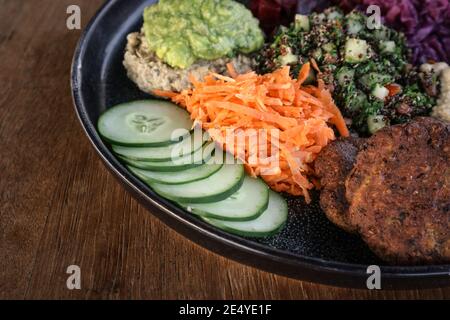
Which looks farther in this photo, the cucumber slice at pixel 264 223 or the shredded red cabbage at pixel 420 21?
the shredded red cabbage at pixel 420 21

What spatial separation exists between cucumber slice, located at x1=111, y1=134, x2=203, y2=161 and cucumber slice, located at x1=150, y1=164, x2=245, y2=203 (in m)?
0.27

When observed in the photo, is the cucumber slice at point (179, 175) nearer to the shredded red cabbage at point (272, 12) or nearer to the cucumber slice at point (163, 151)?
the cucumber slice at point (163, 151)

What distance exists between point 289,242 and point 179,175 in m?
0.90

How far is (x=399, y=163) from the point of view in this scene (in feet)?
11.3

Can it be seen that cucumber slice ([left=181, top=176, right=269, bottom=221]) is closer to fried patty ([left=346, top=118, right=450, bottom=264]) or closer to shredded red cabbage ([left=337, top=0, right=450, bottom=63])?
fried patty ([left=346, top=118, right=450, bottom=264])

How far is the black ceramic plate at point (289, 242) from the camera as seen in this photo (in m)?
3.16

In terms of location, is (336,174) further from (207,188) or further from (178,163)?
(178,163)

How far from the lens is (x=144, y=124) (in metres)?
4.21

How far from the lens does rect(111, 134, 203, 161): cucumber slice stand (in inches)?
151

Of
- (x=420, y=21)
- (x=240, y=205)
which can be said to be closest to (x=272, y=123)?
(x=240, y=205)

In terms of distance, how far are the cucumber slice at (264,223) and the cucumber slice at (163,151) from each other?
2.08ft

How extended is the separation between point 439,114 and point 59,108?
3397mm

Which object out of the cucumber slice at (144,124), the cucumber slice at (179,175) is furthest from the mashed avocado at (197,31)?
the cucumber slice at (179,175)

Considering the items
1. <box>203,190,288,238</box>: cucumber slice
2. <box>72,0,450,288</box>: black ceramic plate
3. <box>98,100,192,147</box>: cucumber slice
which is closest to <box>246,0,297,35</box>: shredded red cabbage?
<box>98,100,192,147</box>: cucumber slice
